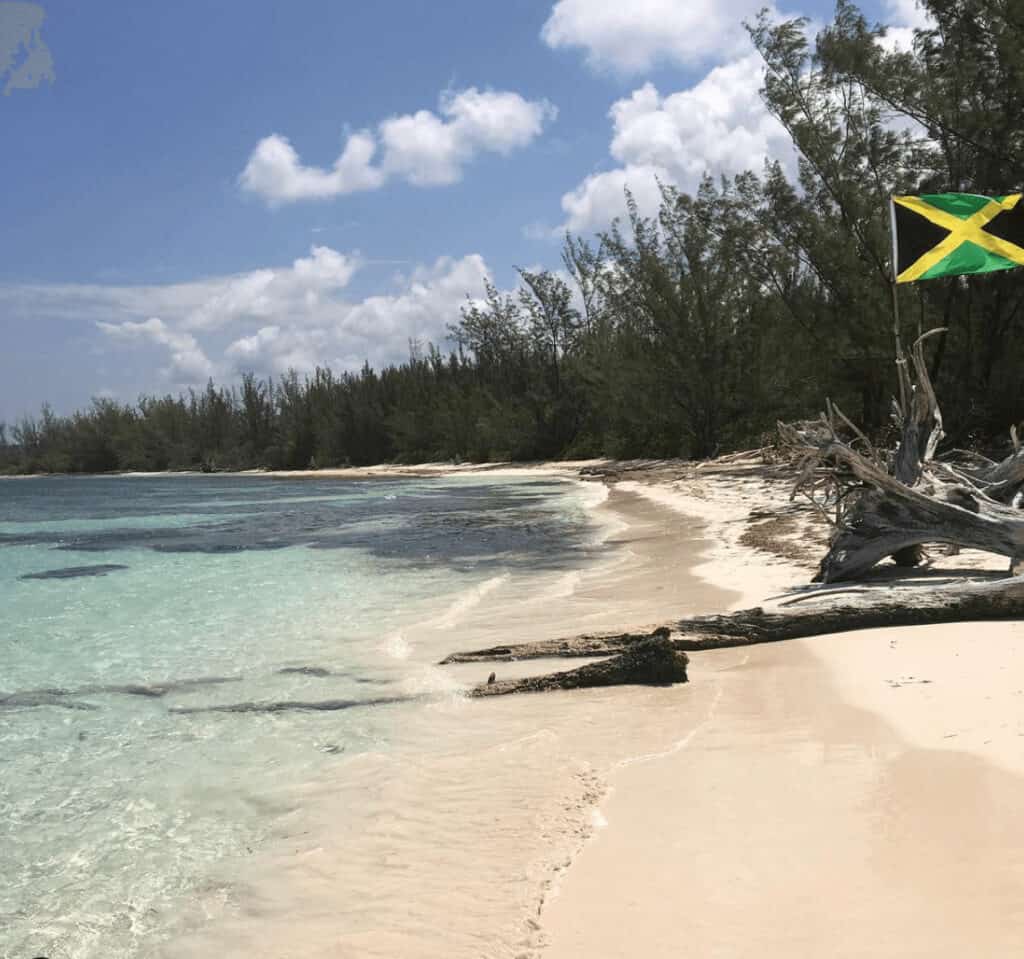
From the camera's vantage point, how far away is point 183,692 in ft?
20.0

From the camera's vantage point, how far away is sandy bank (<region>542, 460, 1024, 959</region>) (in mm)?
2486

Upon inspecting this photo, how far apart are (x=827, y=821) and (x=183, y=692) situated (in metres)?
4.60

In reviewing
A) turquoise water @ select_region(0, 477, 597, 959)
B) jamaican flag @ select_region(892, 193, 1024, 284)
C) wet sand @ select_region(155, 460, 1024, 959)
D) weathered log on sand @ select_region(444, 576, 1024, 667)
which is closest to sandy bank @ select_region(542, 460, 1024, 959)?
wet sand @ select_region(155, 460, 1024, 959)

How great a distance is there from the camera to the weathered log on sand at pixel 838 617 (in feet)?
19.2

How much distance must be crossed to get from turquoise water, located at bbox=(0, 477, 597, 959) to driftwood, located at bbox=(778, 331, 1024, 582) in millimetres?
3615

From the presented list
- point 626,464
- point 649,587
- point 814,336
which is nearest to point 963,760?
point 649,587

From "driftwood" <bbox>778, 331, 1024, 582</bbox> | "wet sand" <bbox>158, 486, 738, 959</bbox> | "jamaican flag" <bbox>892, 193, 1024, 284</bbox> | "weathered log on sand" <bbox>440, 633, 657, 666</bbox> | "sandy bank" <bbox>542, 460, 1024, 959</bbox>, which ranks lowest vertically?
"wet sand" <bbox>158, 486, 738, 959</bbox>

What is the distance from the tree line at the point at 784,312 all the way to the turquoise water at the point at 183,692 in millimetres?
9696

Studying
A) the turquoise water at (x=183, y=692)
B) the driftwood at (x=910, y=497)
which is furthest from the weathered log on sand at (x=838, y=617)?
the turquoise water at (x=183, y=692)

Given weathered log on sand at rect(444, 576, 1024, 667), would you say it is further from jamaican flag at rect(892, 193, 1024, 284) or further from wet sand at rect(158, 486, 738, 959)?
jamaican flag at rect(892, 193, 1024, 284)

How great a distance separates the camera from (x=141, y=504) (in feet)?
100.0

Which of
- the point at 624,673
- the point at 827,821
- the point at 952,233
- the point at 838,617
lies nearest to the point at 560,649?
the point at 624,673

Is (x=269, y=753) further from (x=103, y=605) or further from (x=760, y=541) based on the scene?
(x=760, y=541)

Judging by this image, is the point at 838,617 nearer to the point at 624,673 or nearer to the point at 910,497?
the point at 910,497
